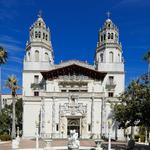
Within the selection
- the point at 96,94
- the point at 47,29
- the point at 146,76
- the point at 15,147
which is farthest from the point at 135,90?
the point at 47,29

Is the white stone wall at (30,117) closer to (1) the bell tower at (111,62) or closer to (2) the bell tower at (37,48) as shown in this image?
(2) the bell tower at (37,48)

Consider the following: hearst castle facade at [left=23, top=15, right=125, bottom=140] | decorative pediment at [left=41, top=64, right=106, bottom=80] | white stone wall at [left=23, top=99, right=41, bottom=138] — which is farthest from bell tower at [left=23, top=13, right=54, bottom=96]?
decorative pediment at [left=41, top=64, right=106, bottom=80]

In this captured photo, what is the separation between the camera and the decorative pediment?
79.4 meters

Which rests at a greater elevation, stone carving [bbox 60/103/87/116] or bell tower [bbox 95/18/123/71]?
bell tower [bbox 95/18/123/71]

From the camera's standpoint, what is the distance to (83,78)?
261 ft

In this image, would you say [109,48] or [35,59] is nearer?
[109,48]

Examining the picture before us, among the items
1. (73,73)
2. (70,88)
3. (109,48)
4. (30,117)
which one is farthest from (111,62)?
(30,117)

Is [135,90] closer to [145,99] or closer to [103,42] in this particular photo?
[145,99]

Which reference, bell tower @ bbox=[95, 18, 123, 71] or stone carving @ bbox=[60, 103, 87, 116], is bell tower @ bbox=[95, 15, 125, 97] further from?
stone carving @ bbox=[60, 103, 87, 116]

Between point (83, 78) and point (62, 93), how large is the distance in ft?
18.5

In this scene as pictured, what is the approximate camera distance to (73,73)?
7981 cm

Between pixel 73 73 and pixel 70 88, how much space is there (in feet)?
10.2

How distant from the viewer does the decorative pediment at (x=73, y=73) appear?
260 ft

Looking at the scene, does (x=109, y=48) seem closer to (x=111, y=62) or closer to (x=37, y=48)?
(x=111, y=62)
